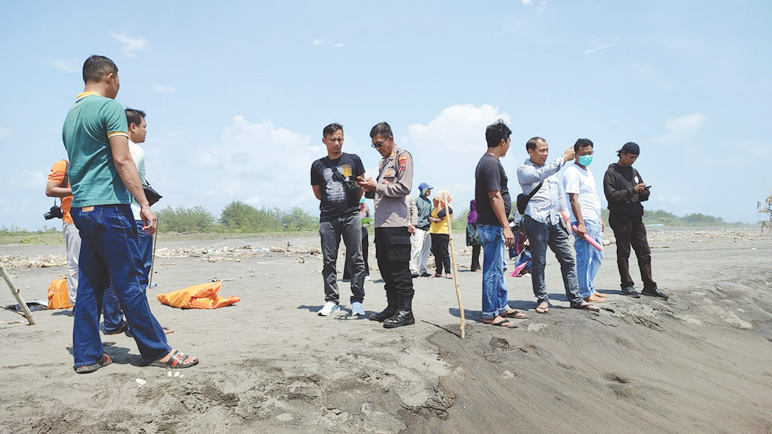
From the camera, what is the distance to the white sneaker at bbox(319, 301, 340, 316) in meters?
5.55

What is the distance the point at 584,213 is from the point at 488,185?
237cm

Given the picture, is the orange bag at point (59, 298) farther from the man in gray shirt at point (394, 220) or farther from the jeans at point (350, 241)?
the man in gray shirt at point (394, 220)

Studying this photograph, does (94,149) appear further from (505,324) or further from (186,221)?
(186,221)

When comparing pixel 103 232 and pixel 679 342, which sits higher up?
pixel 103 232

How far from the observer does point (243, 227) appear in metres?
38.6

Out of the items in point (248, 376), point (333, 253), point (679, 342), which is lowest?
point (679, 342)

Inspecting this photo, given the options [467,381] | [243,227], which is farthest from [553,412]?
[243,227]

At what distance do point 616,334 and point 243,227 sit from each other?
36302mm

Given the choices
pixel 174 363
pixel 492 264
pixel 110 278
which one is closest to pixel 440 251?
pixel 492 264

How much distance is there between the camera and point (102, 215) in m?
3.27

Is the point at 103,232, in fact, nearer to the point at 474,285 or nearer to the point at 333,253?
the point at 333,253

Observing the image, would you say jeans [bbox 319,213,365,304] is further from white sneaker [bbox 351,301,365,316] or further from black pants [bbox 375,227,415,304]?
black pants [bbox 375,227,415,304]

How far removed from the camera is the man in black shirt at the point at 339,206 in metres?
5.49

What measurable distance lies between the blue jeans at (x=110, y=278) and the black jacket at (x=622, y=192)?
639 cm
